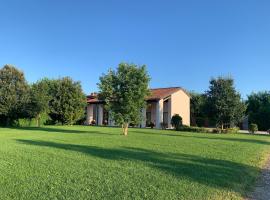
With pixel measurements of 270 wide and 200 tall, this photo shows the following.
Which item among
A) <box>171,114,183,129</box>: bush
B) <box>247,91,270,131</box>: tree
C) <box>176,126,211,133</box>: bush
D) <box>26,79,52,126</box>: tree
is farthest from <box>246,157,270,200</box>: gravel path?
<box>247,91,270,131</box>: tree

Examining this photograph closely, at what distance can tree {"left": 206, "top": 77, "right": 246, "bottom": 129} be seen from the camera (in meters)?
41.7

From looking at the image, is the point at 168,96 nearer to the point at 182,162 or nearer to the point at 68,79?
the point at 68,79

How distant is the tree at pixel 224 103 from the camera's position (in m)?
41.7

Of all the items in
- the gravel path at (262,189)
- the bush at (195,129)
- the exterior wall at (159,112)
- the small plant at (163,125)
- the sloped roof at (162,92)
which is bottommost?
the gravel path at (262,189)

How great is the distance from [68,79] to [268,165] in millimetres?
42629

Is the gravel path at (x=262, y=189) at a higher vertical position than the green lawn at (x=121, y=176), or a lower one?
lower

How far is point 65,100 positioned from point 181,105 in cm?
1740

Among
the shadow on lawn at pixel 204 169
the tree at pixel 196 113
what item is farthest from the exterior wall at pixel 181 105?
the shadow on lawn at pixel 204 169

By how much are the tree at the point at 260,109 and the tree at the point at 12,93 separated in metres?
35.9

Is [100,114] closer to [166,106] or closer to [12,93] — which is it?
Result: [166,106]

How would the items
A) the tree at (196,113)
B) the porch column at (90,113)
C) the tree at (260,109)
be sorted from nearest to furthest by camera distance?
the tree at (260,109)
the tree at (196,113)
the porch column at (90,113)

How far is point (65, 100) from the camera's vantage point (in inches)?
2057

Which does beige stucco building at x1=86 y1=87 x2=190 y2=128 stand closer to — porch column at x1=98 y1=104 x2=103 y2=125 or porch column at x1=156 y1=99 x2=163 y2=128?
porch column at x1=156 y1=99 x2=163 y2=128

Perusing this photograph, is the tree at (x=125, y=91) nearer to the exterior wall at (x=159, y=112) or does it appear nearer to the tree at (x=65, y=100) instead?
the exterior wall at (x=159, y=112)
